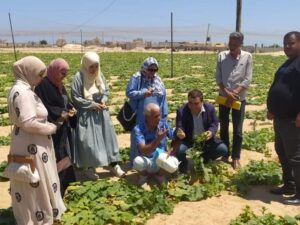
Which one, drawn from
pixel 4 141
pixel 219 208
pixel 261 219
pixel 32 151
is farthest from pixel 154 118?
pixel 4 141

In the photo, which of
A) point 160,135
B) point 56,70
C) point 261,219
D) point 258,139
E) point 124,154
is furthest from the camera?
point 258,139

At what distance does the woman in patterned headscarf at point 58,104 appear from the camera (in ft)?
16.5

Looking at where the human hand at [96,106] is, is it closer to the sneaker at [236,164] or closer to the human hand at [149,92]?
the human hand at [149,92]

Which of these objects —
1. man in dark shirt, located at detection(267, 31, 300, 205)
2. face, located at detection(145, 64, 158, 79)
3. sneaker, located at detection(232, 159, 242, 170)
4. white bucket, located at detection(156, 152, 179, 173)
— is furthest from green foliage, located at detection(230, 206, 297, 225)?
face, located at detection(145, 64, 158, 79)

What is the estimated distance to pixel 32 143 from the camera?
4.11 meters

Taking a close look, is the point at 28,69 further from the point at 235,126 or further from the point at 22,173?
the point at 235,126

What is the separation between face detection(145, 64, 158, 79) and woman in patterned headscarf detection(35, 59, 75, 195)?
1.40 meters

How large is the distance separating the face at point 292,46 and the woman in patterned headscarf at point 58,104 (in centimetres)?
260

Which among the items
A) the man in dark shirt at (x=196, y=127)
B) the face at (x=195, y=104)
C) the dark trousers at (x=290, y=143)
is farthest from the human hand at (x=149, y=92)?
the dark trousers at (x=290, y=143)

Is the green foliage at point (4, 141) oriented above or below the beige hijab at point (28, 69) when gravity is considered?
below

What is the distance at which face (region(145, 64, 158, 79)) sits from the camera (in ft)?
20.1

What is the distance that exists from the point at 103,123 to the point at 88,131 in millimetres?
273

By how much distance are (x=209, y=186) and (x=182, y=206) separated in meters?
0.59

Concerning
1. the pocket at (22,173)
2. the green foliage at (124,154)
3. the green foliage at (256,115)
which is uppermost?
the pocket at (22,173)
